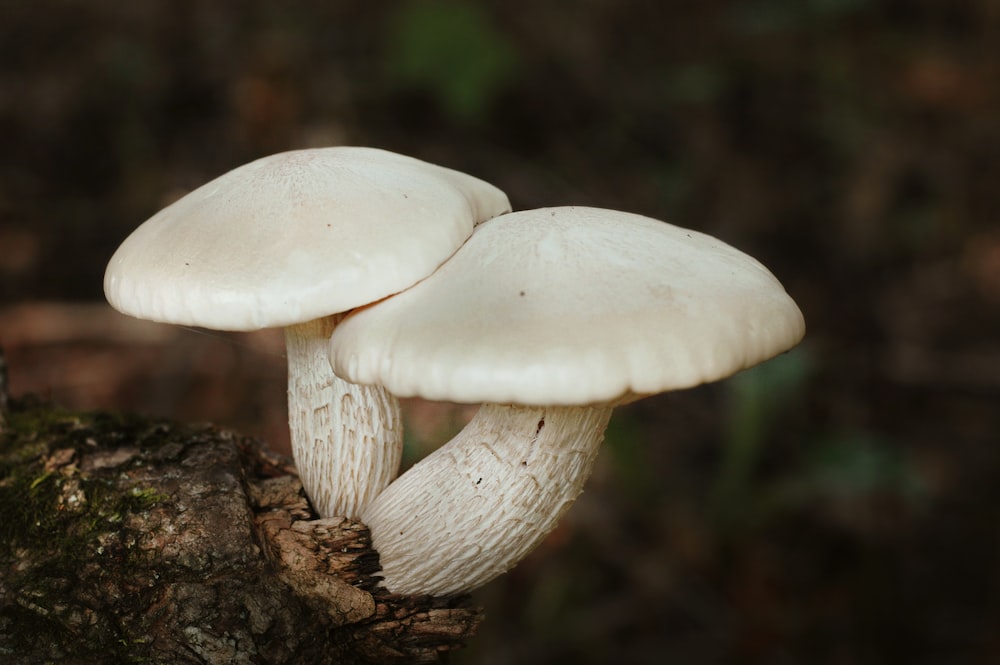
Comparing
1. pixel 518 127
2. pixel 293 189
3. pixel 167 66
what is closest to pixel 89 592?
pixel 293 189

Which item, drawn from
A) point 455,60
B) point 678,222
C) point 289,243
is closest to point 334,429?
point 289,243

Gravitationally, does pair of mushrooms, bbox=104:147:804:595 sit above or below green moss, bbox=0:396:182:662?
above

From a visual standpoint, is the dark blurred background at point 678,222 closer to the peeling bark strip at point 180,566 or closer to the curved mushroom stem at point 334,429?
the curved mushroom stem at point 334,429

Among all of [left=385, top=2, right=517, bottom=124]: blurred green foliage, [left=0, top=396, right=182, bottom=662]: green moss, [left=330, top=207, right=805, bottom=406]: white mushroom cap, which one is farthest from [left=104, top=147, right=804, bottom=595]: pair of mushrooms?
[left=385, top=2, right=517, bottom=124]: blurred green foliage

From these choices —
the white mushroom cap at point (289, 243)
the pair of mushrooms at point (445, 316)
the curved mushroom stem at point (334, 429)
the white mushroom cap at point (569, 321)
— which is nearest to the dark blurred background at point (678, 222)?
the curved mushroom stem at point (334, 429)

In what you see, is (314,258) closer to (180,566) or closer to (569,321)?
(569,321)

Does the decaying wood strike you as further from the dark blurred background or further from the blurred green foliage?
the blurred green foliage

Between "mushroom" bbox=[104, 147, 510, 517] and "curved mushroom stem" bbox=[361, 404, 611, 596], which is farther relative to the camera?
"curved mushroom stem" bbox=[361, 404, 611, 596]
